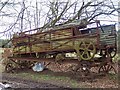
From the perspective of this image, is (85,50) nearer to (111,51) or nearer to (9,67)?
(111,51)

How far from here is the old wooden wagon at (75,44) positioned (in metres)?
8.58

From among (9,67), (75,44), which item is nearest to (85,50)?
(75,44)

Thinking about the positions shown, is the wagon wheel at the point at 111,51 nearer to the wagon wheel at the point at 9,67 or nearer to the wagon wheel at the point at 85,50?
the wagon wheel at the point at 85,50

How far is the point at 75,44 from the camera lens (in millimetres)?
9039

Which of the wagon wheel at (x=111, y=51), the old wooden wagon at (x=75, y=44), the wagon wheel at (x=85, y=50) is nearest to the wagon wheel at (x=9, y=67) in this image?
Answer: the old wooden wagon at (x=75, y=44)

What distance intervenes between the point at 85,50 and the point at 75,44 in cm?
59

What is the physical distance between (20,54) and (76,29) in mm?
4208

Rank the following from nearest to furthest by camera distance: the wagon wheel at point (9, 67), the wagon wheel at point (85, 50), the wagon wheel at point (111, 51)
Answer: the wagon wheel at point (85, 50) → the wagon wheel at point (111, 51) → the wagon wheel at point (9, 67)

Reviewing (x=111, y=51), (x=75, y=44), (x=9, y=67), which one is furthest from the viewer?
(x=9, y=67)

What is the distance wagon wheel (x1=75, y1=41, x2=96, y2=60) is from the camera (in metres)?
8.52

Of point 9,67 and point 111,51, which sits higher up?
point 111,51

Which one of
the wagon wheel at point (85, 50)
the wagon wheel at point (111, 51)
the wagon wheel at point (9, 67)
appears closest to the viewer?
the wagon wheel at point (85, 50)

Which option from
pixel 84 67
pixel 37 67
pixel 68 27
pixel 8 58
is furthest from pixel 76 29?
pixel 8 58

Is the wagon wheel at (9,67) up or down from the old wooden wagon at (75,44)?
down
